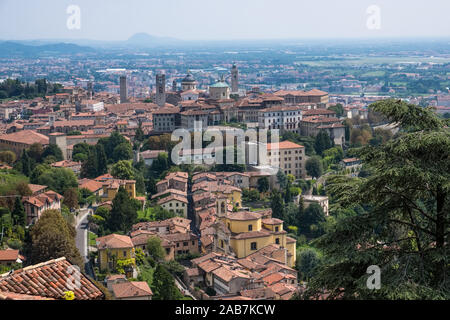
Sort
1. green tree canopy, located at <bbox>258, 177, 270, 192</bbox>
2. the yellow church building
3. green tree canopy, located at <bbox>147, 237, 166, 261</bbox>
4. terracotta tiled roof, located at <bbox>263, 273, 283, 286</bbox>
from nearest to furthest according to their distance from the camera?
terracotta tiled roof, located at <bbox>263, 273, 283, 286</bbox>, green tree canopy, located at <bbox>147, 237, 166, 261</bbox>, the yellow church building, green tree canopy, located at <bbox>258, 177, 270, 192</bbox>

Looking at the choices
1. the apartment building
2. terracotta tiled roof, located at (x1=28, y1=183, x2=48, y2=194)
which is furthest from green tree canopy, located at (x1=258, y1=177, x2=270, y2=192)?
terracotta tiled roof, located at (x1=28, y1=183, x2=48, y2=194)

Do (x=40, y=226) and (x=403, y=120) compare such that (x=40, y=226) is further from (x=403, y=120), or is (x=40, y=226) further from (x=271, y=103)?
(x=271, y=103)

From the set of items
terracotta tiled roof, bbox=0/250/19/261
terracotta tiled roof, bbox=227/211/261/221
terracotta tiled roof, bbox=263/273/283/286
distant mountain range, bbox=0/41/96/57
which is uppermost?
distant mountain range, bbox=0/41/96/57

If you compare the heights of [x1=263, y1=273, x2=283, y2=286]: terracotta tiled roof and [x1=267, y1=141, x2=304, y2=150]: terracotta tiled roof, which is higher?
[x1=267, y1=141, x2=304, y2=150]: terracotta tiled roof

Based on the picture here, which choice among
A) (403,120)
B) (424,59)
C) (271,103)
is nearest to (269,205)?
(271,103)

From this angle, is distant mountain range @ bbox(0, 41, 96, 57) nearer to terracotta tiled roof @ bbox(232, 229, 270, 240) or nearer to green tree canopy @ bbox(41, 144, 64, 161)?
green tree canopy @ bbox(41, 144, 64, 161)

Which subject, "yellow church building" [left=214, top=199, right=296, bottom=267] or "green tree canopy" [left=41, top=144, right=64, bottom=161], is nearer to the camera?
"yellow church building" [left=214, top=199, right=296, bottom=267]

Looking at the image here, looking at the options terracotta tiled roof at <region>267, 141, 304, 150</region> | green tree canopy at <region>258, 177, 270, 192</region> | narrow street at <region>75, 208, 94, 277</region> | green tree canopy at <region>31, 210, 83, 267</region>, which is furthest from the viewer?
terracotta tiled roof at <region>267, 141, 304, 150</region>
